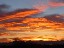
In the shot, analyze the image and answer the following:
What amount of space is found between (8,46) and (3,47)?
81.1 inches

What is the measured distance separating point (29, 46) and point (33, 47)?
182cm

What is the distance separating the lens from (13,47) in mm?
51125

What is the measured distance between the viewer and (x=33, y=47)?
52562 millimetres

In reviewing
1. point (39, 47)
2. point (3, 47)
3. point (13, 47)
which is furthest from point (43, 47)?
point (3, 47)

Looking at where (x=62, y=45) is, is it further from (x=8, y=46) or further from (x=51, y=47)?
(x=8, y=46)

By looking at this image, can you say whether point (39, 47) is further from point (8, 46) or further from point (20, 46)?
point (8, 46)

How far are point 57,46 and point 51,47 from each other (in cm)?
199

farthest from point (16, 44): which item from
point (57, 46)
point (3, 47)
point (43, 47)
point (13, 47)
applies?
point (57, 46)

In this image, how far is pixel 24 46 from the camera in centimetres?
5256

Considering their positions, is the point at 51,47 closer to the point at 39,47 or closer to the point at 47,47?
the point at 47,47

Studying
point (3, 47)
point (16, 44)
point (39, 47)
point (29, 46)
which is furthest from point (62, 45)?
point (3, 47)

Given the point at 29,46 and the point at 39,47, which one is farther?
the point at 29,46

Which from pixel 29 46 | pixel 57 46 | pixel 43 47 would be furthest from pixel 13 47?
pixel 57 46

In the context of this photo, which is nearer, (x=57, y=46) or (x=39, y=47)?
(x=39, y=47)
